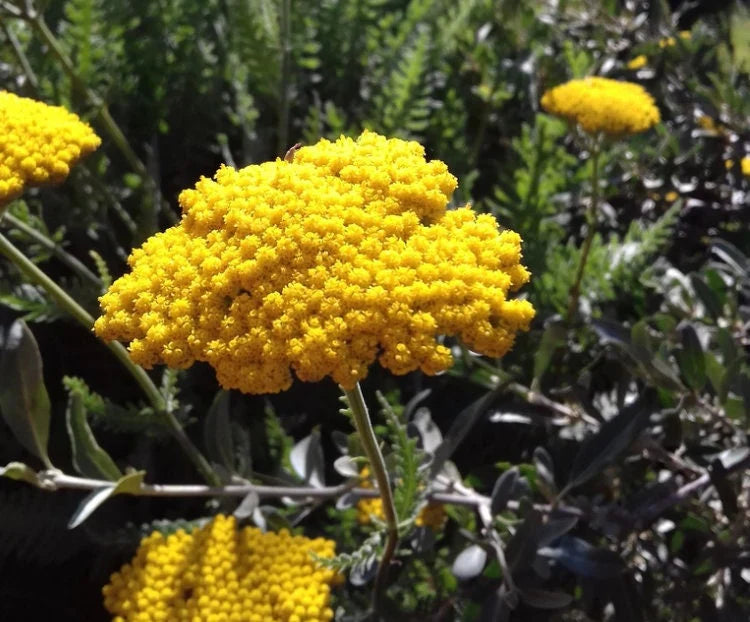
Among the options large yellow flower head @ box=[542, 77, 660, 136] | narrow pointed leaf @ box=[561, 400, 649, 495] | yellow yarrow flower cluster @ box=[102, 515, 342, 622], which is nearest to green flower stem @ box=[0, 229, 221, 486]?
yellow yarrow flower cluster @ box=[102, 515, 342, 622]

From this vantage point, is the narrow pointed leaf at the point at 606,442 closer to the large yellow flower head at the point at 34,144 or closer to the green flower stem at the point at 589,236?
the green flower stem at the point at 589,236

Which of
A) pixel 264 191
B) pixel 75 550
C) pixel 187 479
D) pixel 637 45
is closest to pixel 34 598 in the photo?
pixel 75 550

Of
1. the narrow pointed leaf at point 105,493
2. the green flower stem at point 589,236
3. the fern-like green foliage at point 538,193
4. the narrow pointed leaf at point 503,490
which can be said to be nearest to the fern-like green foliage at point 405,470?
the narrow pointed leaf at point 503,490

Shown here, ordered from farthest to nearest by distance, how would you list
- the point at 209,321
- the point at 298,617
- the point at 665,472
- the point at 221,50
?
1. the point at 221,50
2. the point at 665,472
3. the point at 298,617
4. the point at 209,321

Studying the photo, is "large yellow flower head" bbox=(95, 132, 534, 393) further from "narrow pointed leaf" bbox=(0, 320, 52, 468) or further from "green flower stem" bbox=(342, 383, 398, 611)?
"narrow pointed leaf" bbox=(0, 320, 52, 468)

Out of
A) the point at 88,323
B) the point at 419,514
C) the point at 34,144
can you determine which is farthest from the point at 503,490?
the point at 34,144

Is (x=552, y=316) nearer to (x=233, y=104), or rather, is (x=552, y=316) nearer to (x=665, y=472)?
(x=665, y=472)
